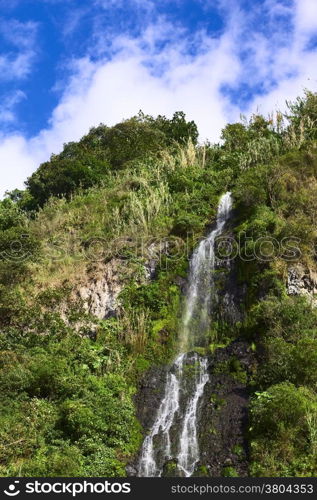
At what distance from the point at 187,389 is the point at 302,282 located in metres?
4.58

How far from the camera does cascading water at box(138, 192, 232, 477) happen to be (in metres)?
11.0

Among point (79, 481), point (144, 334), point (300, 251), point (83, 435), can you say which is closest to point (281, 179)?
point (300, 251)

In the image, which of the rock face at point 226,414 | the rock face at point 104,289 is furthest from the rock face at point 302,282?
the rock face at point 104,289

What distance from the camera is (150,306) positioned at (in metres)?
15.5

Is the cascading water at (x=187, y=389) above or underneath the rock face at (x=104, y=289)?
underneath

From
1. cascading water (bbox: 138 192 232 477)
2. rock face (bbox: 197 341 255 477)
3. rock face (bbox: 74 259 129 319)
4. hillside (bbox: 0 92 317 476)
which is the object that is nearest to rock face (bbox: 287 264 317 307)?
hillside (bbox: 0 92 317 476)

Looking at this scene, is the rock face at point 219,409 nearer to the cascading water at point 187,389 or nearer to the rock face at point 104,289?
the cascading water at point 187,389

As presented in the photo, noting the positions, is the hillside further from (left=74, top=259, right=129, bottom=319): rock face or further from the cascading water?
the cascading water

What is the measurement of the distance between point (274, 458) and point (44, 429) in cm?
481

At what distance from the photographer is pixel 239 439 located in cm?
1077

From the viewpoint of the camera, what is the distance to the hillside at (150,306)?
10578mm

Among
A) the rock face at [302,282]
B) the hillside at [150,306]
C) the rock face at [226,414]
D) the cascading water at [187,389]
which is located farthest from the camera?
the rock face at [302,282]

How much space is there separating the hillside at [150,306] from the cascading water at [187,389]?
30cm

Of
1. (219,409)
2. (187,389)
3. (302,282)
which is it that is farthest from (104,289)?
(219,409)
